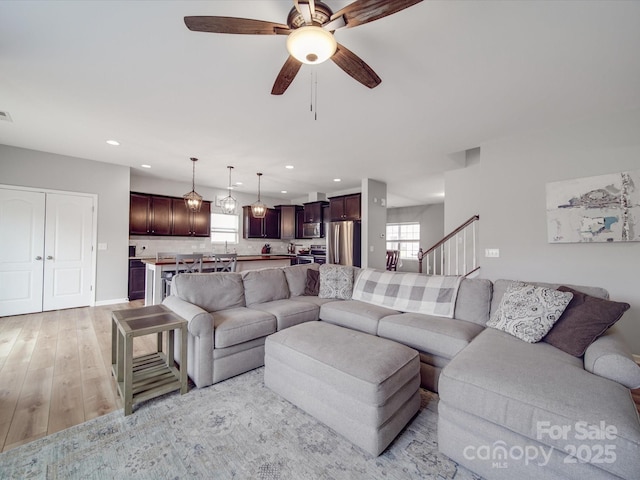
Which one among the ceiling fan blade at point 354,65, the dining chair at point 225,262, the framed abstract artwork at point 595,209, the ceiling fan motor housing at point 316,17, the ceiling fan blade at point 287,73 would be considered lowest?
the dining chair at point 225,262

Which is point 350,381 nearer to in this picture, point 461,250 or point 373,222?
point 461,250

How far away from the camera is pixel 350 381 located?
1.60 m

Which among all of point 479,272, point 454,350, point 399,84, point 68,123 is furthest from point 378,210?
point 68,123

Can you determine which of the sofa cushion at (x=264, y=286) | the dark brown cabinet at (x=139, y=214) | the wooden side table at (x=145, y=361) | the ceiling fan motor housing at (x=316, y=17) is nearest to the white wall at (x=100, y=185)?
the dark brown cabinet at (x=139, y=214)

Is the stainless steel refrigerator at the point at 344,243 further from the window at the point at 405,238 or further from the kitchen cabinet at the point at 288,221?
the window at the point at 405,238

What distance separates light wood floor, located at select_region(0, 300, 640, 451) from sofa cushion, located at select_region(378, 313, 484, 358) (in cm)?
129

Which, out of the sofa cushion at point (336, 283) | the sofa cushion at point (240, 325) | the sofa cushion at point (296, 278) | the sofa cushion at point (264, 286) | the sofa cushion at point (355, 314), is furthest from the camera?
the sofa cushion at point (296, 278)

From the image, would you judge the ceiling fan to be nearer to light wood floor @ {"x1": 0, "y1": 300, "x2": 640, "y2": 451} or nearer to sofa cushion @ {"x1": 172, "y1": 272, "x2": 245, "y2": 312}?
sofa cushion @ {"x1": 172, "y1": 272, "x2": 245, "y2": 312}

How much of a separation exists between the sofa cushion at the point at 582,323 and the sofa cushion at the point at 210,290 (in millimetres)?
2750

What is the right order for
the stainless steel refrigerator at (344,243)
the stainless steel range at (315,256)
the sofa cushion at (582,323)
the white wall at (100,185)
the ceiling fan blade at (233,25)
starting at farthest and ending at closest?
the stainless steel range at (315,256) → the stainless steel refrigerator at (344,243) → the white wall at (100,185) → the sofa cushion at (582,323) → the ceiling fan blade at (233,25)

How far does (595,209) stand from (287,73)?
140 inches

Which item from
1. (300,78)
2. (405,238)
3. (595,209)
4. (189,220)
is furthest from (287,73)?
(405,238)

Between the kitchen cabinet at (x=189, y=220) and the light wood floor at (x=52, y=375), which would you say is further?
the kitchen cabinet at (x=189, y=220)

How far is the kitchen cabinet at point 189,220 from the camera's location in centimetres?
629
